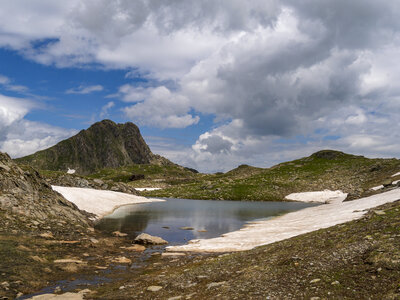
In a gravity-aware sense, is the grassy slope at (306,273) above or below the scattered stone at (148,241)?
above

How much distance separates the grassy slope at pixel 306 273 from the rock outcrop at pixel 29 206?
20731mm

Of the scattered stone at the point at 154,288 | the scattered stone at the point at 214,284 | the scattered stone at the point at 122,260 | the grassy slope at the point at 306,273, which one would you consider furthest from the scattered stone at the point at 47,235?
the scattered stone at the point at 214,284

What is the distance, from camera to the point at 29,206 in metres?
40.2

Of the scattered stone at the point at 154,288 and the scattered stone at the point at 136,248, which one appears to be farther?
the scattered stone at the point at 136,248

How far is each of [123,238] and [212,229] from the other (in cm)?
1818

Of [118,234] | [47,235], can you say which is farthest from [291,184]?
[47,235]

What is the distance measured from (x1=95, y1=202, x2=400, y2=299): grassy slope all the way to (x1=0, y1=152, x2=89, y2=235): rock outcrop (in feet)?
68.0

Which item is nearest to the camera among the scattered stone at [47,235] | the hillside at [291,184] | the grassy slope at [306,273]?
the grassy slope at [306,273]

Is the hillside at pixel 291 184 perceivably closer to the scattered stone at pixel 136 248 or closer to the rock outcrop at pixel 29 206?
the rock outcrop at pixel 29 206

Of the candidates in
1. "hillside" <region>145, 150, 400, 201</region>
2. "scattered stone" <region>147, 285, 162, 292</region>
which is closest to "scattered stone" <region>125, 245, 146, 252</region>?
"scattered stone" <region>147, 285, 162, 292</region>

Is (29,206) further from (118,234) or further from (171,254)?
(171,254)

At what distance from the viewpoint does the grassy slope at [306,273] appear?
15.0m

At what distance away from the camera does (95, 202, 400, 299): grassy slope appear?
15023 millimetres

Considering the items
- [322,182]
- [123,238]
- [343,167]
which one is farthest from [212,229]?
[343,167]
